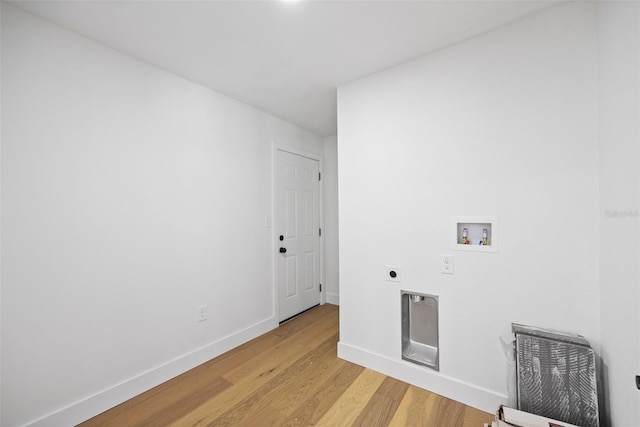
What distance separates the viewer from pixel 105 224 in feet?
5.73

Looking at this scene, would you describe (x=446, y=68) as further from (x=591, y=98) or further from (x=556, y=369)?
(x=556, y=369)

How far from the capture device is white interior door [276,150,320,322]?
10.2 feet

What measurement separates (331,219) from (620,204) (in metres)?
2.89

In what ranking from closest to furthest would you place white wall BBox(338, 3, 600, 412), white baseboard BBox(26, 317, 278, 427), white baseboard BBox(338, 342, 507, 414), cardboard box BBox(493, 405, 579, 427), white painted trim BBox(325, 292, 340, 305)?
1. cardboard box BBox(493, 405, 579, 427)
2. white wall BBox(338, 3, 600, 412)
3. white baseboard BBox(26, 317, 278, 427)
4. white baseboard BBox(338, 342, 507, 414)
5. white painted trim BBox(325, 292, 340, 305)

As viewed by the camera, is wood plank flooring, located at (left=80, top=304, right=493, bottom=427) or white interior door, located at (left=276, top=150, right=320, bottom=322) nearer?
wood plank flooring, located at (left=80, top=304, right=493, bottom=427)

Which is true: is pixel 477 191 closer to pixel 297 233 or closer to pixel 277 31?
pixel 277 31

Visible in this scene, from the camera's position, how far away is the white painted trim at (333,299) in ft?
12.1

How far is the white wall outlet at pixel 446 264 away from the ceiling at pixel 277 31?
1.49m

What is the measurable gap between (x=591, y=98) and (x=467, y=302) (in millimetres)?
1353

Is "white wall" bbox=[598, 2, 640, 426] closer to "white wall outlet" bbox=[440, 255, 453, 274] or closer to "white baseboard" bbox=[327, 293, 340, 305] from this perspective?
"white wall outlet" bbox=[440, 255, 453, 274]

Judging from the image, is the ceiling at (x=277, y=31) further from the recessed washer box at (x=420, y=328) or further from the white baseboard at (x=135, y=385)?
the white baseboard at (x=135, y=385)

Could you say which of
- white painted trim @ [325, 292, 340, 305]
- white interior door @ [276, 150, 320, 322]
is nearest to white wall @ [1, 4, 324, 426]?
white interior door @ [276, 150, 320, 322]

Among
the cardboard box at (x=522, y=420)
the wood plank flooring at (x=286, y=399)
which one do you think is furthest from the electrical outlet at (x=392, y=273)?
the cardboard box at (x=522, y=420)

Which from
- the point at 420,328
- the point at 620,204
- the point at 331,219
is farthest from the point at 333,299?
the point at 620,204
